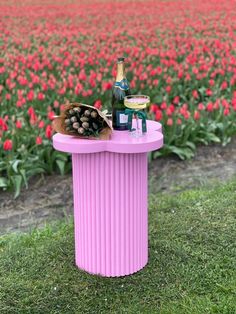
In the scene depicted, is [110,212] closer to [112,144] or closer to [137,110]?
[112,144]

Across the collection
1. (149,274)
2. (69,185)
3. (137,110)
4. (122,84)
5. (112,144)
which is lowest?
(69,185)

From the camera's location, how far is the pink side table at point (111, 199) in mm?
3389

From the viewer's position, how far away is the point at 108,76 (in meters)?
7.87

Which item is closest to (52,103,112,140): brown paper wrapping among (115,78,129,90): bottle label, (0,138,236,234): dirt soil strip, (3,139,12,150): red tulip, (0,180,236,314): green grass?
(115,78,129,90): bottle label

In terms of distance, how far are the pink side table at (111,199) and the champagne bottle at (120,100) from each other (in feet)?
0.27

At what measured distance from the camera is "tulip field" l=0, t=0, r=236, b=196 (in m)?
5.58

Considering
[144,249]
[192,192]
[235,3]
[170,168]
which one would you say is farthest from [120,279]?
[235,3]

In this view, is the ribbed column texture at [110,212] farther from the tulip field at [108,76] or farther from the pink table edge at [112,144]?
the tulip field at [108,76]

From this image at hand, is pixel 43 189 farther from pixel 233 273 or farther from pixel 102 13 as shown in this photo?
pixel 102 13

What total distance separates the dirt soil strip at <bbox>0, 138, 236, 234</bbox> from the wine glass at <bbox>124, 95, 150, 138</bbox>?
148 cm

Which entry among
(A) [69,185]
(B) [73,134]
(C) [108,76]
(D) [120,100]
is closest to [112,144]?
(B) [73,134]

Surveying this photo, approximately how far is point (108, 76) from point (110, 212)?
14.9ft

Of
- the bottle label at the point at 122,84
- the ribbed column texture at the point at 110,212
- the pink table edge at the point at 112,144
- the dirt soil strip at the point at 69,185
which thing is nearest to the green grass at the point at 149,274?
the ribbed column texture at the point at 110,212

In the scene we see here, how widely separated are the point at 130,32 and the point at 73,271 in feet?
27.7
